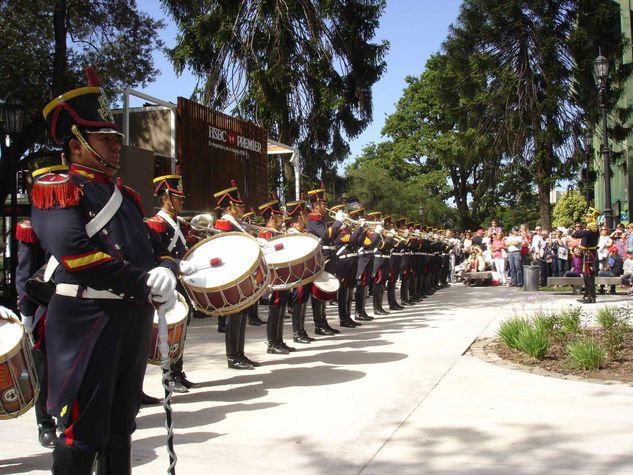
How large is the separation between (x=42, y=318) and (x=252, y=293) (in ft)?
6.18

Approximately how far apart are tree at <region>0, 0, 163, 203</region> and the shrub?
14664 mm

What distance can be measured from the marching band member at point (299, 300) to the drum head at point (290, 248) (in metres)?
0.62

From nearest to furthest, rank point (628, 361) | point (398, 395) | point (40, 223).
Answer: point (40, 223) < point (398, 395) < point (628, 361)

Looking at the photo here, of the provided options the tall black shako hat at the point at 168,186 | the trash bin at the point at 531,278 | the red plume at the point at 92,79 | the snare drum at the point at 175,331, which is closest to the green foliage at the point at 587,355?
the snare drum at the point at 175,331

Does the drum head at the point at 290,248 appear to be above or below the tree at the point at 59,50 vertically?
below

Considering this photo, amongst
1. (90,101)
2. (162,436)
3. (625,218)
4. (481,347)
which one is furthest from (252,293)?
(625,218)

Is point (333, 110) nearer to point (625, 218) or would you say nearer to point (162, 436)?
point (162, 436)

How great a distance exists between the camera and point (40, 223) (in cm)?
288

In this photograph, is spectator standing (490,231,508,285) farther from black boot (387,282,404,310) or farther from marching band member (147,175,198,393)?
marching band member (147,175,198,393)

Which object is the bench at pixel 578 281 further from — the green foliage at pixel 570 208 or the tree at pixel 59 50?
the green foliage at pixel 570 208

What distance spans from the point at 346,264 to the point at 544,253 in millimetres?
11698

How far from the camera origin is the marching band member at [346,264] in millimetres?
11102

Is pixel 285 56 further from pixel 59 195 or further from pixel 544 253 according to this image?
pixel 59 195

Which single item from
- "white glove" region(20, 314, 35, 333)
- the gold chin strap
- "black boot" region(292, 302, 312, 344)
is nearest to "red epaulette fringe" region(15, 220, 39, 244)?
"white glove" region(20, 314, 35, 333)
